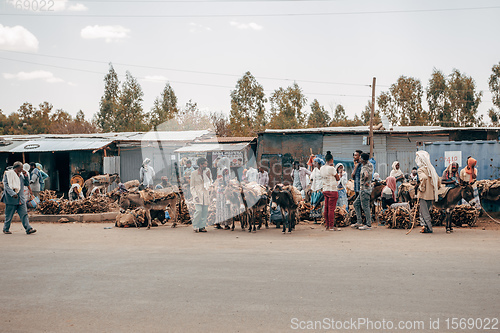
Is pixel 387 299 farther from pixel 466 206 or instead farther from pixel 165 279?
pixel 466 206

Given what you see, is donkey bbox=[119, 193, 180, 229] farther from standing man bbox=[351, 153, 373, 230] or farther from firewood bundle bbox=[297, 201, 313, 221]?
standing man bbox=[351, 153, 373, 230]

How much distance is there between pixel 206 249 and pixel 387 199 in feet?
21.8

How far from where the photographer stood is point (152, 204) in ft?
45.2

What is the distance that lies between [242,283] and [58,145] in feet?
75.3

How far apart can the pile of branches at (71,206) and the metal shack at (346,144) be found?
1108 centimetres

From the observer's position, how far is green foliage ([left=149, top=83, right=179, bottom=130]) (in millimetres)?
53938

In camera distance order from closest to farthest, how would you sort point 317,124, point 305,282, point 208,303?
point 208,303 < point 305,282 < point 317,124

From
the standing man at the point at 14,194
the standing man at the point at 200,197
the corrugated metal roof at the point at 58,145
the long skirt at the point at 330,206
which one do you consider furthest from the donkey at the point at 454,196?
the corrugated metal roof at the point at 58,145

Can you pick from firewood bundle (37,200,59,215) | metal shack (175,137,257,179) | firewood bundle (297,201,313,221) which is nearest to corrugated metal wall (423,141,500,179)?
firewood bundle (297,201,313,221)

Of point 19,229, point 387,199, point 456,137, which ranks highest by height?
point 456,137

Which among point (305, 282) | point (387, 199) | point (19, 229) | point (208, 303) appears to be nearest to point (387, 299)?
point (305, 282)

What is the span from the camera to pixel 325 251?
9031 millimetres

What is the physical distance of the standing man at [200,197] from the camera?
12711mm

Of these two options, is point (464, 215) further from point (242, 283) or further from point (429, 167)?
point (242, 283)
